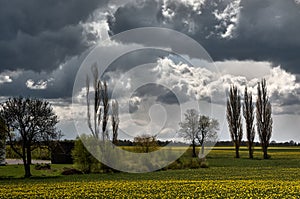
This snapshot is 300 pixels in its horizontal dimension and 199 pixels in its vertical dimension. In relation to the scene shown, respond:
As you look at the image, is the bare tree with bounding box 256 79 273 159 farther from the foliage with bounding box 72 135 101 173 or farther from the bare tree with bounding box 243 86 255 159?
the foliage with bounding box 72 135 101 173

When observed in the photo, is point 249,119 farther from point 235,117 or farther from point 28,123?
point 28,123

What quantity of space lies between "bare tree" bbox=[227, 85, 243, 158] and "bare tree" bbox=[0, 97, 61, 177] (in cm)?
5556

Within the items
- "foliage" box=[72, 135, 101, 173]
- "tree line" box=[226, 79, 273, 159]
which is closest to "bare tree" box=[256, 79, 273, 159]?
"tree line" box=[226, 79, 273, 159]

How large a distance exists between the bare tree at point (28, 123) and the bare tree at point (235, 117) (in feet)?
182

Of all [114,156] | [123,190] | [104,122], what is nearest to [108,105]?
[104,122]

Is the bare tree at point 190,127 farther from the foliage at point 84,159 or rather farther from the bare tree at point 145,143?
the foliage at point 84,159

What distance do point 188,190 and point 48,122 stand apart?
28121mm

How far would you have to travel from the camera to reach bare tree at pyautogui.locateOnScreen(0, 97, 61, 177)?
53.7 meters

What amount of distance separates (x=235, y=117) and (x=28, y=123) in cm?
5923

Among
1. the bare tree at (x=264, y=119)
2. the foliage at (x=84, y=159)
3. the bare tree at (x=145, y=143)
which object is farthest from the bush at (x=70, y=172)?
the bare tree at (x=264, y=119)

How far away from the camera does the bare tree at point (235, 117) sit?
103762mm

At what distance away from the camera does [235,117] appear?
105 meters

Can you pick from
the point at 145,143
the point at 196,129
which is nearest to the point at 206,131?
the point at 196,129

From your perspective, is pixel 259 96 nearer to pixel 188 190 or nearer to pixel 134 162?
pixel 134 162
